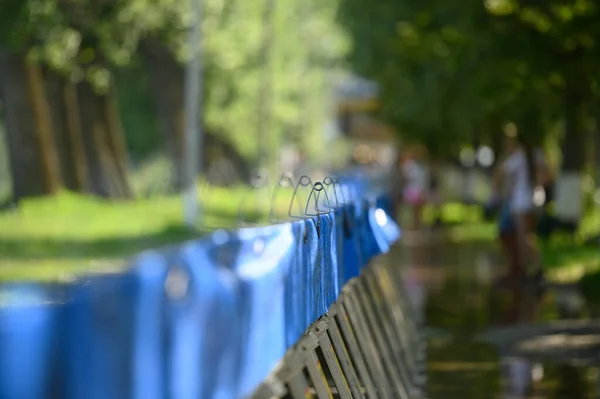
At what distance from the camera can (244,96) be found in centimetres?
5962

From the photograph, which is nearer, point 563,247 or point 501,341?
point 501,341

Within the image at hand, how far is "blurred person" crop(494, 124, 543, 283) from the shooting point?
70.1 ft

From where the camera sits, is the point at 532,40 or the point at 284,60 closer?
the point at 532,40

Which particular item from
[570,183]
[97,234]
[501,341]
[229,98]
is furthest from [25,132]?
[501,341]

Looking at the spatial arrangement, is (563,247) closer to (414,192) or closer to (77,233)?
(77,233)

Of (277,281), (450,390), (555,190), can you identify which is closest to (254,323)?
(277,281)

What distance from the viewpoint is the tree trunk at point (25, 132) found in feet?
120

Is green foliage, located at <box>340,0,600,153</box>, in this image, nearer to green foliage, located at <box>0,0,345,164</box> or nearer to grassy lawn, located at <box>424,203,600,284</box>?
grassy lawn, located at <box>424,203,600,284</box>

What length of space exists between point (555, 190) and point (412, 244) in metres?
3.46

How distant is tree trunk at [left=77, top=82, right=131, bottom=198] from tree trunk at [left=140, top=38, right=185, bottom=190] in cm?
197

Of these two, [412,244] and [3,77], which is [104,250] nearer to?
[412,244]

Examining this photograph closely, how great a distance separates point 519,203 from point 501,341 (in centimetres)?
651

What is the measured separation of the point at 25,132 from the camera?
36.8m

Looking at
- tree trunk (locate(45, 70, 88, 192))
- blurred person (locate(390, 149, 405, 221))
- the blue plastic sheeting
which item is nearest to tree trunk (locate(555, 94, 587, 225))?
blurred person (locate(390, 149, 405, 221))
